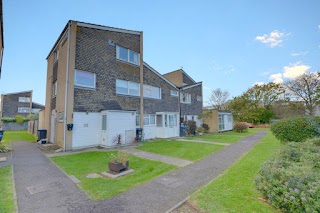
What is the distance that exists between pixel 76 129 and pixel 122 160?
6.35 meters

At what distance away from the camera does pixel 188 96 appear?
23.6 metres

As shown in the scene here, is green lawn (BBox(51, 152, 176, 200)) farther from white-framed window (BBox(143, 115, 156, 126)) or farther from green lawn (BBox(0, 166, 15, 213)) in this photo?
white-framed window (BBox(143, 115, 156, 126))

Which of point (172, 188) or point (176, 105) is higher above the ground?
point (176, 105)

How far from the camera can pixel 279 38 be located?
1368 cm

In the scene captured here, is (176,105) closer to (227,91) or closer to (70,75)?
(70,75)

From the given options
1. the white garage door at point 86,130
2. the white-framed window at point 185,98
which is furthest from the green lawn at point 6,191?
the white-framed window at point 185,98

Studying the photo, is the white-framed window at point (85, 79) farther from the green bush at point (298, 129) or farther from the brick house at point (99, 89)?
the green bush at point (298, 129)

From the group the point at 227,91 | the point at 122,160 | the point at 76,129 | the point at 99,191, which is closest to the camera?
the point at 99,191

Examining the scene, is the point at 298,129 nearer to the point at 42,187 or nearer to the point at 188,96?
the point at 42,187

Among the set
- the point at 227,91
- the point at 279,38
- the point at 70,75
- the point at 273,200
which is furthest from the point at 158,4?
the point at 227,91

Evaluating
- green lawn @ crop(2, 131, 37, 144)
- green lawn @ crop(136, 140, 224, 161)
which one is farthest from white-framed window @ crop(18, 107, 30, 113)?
green lawn @ crop(136, 140, 224, 161)

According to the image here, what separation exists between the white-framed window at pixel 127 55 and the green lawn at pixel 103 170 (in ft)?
31.3

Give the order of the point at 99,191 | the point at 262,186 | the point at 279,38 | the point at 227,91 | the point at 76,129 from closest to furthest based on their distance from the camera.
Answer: the point at 262,186 → the point at 99,191 → the point at 76,129 → the point at 279,38 → the point at 227,91

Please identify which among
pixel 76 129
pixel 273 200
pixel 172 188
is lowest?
pixel 172 188
